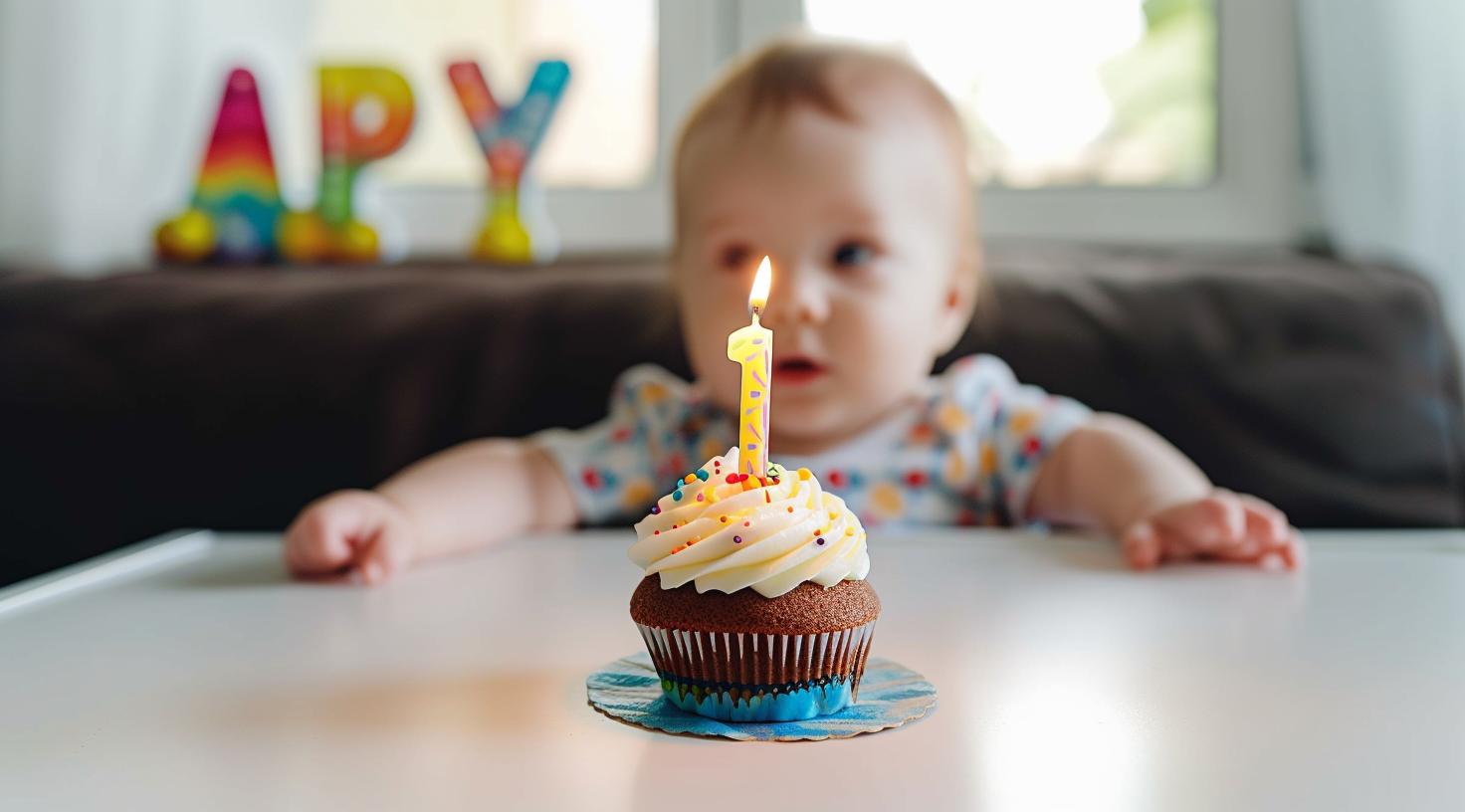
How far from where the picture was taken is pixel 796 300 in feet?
4.12

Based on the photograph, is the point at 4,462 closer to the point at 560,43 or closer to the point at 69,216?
the point at 69,216

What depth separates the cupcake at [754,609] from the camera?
23.9 inches

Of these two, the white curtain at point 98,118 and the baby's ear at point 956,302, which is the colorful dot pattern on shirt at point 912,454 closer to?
the baby's ear at point 956,302

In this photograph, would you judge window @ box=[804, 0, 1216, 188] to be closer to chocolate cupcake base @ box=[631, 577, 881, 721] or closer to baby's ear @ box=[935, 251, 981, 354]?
baby's ear @ box=[935, 251, 981, 354]

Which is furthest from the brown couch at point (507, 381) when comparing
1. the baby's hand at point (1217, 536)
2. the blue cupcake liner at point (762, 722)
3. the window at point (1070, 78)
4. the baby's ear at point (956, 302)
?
the blue cupcake liner at point (762, 722)

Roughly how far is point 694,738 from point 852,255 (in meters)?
0.80

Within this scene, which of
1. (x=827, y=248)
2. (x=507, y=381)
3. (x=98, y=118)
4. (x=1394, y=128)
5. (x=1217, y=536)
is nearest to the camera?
(x=1217, y=536)

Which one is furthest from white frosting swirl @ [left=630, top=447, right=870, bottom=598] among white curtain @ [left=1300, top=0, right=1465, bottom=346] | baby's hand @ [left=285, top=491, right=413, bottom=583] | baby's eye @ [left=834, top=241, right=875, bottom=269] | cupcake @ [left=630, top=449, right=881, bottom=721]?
white curtain @ [left=1300, top=0, right=1465, bottom=346]

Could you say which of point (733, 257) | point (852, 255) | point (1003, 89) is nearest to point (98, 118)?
point (733, 257)

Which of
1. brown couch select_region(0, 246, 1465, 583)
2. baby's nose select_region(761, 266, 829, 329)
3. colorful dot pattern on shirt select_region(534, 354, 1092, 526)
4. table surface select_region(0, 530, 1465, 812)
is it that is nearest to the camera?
table surface select_region(0, 530, 1465, 812)

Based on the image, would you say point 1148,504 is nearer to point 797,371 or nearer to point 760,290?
point 797,371

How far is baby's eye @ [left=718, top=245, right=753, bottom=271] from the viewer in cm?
133

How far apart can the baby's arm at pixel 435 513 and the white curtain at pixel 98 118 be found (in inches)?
35.9

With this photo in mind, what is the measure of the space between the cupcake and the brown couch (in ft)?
3.16
